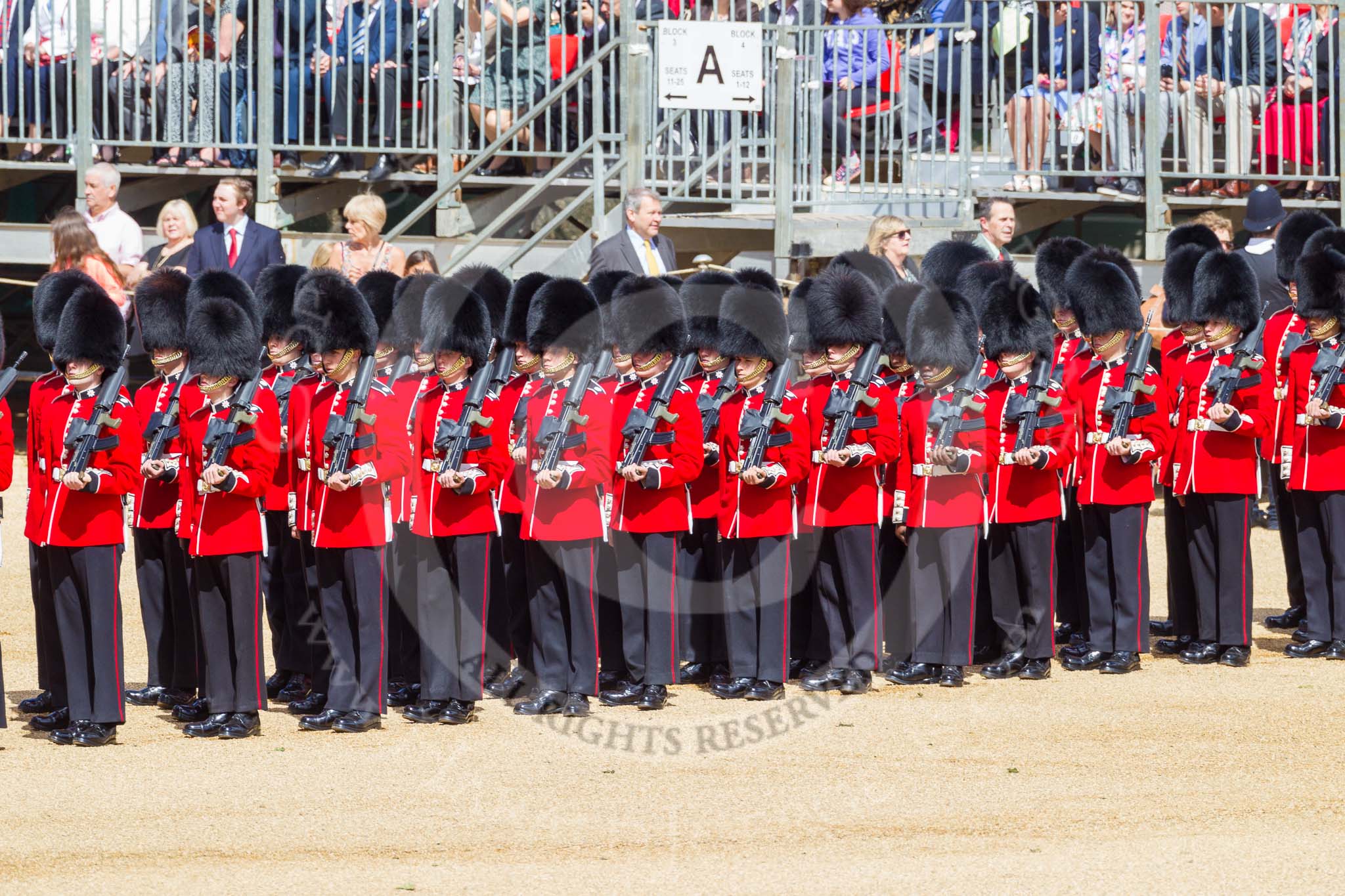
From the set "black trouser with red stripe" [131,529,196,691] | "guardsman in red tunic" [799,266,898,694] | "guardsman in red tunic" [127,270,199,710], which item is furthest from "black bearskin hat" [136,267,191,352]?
"guardsman in red tunic" [799,266,898,694]

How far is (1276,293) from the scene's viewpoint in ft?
31.6

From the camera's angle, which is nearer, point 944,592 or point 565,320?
point 565,320

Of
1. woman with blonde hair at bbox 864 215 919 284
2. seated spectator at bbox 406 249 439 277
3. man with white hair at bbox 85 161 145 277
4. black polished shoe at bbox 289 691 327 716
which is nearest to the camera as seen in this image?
black polished shoe at bbox 289 691 327 716

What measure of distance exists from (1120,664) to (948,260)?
1.72 meters

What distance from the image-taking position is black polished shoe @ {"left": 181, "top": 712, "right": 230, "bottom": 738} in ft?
21.4

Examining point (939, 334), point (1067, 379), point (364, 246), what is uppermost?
point (364, 246)

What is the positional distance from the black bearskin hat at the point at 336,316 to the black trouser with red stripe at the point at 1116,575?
2643mm

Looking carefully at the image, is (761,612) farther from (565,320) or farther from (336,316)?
(336,316)

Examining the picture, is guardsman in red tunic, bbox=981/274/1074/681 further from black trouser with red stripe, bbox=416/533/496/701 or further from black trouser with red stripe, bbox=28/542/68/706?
black trouser with red stripe, bbox=28/542/68/706

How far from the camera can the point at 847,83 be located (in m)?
10.5

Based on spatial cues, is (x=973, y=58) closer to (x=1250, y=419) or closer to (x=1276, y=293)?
(x=1276, y=293)

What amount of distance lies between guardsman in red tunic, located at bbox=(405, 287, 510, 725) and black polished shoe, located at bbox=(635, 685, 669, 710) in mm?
534

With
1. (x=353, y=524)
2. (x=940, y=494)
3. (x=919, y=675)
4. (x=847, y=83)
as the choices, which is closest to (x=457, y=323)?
(x=353, y=524)

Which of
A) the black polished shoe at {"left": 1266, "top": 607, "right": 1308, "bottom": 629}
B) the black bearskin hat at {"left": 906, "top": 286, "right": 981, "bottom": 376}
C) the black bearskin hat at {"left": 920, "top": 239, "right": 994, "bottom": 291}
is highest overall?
the black bearskin hat at {"left": 920, "top": 239, "right": 994, "bottom": 291}
